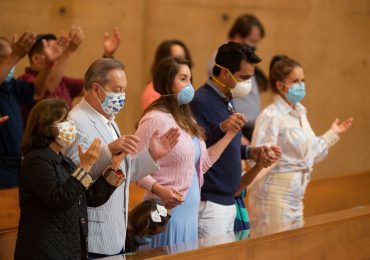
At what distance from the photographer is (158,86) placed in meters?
4.55

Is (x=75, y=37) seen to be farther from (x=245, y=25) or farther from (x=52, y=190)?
(x=52, y=190)

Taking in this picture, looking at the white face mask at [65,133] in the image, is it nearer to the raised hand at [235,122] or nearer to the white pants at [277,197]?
the raised hand at [235,122]

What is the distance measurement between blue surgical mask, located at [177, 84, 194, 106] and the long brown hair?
3cm

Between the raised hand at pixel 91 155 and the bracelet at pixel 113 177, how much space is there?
19 centimetres

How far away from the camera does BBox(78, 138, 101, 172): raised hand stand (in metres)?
3.61

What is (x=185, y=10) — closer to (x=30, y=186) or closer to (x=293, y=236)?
(x=293, y=236)

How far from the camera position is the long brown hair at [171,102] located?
4.48m

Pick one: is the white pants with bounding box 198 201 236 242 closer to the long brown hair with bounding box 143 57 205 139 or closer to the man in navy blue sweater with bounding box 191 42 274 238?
the man in navy blue sweater with bounding box 191 42 274 238

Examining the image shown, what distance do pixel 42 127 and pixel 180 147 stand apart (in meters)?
0.95

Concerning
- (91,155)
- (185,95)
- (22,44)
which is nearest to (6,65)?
(22,44)

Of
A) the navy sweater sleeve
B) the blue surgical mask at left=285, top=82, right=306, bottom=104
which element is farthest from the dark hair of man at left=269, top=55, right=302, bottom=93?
the navy sweater sleeve

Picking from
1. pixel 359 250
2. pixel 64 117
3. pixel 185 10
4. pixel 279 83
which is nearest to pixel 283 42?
pixel 185 10

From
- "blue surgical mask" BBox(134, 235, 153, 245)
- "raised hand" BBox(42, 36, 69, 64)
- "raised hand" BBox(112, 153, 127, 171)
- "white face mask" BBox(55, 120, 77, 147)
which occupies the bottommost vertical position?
"blue surgical mask" BBox(134, 235, 153, 245)

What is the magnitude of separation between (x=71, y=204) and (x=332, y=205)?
3823mm
